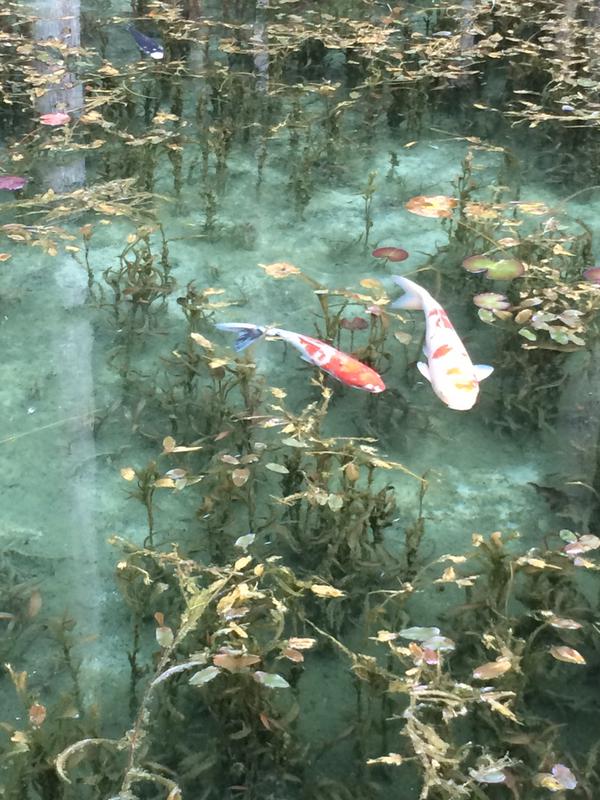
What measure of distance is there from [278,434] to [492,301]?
1.07m

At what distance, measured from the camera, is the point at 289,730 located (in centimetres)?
203

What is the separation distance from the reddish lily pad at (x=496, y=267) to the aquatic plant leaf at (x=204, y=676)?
2142mm

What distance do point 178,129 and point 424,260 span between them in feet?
6.23

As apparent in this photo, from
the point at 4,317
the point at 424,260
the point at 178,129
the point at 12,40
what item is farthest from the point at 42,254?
the point at 12,40

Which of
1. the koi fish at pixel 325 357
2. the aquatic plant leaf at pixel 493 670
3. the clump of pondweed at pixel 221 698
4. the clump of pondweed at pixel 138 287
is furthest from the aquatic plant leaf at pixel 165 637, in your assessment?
the clump of pondweed at pixel 138 287

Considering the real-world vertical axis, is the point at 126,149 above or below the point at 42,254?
above

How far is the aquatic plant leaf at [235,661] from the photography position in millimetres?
1936

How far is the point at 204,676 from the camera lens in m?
1.89

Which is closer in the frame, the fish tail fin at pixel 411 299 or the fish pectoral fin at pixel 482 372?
the fish pectoral fin at pixel 482 372

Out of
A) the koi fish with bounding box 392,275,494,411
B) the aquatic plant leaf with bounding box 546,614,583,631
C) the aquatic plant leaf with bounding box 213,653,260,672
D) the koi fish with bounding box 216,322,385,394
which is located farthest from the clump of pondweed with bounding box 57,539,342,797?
the koi fish with bounding box 392,275,494,411

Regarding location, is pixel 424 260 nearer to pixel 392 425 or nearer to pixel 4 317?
pixel 392 425

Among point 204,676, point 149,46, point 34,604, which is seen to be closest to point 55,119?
point 149,46

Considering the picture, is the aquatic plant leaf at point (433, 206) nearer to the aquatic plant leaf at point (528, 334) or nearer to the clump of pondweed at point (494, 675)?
the aquatic plant leaf at point (528, 334)

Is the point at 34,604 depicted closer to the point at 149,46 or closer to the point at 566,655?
the point at 566,655
